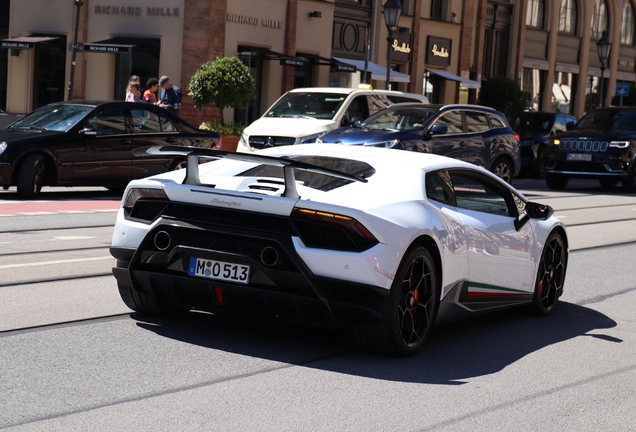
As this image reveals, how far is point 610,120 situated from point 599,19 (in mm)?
31683

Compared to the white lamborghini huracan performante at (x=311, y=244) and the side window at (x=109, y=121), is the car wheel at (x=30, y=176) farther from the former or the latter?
the white lamborghini huracan performante at (x=311, y=244)

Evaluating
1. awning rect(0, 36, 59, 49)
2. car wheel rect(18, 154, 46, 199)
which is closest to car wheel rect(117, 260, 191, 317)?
car wheel rect(18, 154, 46, 199)

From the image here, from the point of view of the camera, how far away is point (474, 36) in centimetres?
4359

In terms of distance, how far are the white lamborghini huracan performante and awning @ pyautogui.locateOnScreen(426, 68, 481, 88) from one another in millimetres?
33946

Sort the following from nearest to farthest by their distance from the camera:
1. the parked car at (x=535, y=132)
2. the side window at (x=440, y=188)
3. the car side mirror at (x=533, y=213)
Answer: the side window at (x=440, y=188) < the car side mirror at (x=533, y=213) < the parked car at (x=535, y=132)

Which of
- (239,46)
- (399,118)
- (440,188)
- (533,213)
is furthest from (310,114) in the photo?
(440,188)

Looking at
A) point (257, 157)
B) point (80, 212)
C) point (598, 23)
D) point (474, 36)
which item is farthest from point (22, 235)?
point (598, 23)

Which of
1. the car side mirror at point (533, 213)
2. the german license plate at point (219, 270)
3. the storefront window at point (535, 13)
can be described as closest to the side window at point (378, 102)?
the car side mirror at point (533, 213)

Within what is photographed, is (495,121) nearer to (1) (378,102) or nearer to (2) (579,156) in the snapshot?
(1) (378,102)

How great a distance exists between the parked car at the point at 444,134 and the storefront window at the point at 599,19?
34.3 metres

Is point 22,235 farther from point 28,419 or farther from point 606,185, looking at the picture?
point 606,185

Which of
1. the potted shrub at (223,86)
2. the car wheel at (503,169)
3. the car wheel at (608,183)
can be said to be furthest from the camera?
the potted shrub at (223,86)

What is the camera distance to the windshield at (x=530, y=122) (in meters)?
27.6

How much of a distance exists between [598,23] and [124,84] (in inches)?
1163
